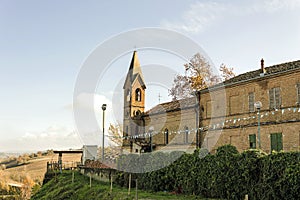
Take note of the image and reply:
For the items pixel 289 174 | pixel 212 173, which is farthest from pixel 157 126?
pixel 289 174

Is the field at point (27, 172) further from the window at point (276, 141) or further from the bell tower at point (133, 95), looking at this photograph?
the window at point (276, 141)

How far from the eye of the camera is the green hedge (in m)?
12.1

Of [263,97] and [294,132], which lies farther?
[263,97]

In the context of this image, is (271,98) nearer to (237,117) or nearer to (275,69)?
(275,69)

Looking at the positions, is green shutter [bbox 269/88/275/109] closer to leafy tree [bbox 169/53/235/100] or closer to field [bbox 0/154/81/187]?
leafy tree [bbox 169/53/235/100]

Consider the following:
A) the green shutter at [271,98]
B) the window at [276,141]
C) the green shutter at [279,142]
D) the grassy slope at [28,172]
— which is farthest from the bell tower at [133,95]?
the grassy slope at [28,172]

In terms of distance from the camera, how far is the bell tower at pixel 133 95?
45406mm

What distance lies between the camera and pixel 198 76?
135 feet

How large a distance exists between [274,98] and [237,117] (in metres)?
3.80

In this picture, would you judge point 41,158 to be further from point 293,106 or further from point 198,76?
Answer: point 293,106

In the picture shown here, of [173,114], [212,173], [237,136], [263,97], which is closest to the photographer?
[212,173]

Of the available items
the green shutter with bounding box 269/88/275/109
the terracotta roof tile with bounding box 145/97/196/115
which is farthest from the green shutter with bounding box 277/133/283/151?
the terracotta roof tile with bounding box 145/97/196/115

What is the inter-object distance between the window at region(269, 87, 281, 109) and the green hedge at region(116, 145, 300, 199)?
34.0ft

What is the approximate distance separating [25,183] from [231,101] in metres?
58.2
